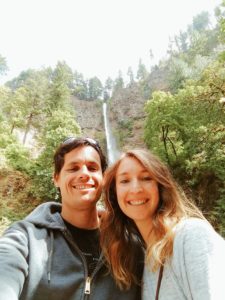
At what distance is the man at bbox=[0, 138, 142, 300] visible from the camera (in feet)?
8.00

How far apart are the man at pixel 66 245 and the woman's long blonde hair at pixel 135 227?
0.32 feet

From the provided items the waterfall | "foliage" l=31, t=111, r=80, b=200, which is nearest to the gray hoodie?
"foliage" l=31, t=111, r=80, b=200

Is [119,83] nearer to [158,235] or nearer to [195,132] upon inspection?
[195,132]

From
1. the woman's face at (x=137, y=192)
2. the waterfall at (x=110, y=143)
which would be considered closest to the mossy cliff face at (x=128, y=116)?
the waterfall at (x=110, y=143)

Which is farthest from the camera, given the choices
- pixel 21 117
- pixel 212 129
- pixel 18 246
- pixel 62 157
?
pixel 21 117

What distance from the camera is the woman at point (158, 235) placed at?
208 cm

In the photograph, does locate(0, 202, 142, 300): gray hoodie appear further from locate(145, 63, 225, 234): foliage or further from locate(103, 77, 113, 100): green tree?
locate(103, 77, 113, 100): green tree

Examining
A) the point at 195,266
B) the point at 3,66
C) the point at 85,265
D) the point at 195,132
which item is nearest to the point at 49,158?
the point at 195,132

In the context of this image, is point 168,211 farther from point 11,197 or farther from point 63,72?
point 63,72

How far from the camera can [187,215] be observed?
2.87 meters

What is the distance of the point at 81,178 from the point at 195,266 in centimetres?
155

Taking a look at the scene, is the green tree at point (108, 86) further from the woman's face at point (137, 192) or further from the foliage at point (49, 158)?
the woman's face at point (137, 192)

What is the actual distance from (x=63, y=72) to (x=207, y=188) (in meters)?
27.2

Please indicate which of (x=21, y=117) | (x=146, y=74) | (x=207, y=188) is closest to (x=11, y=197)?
(x=207, y=188)
